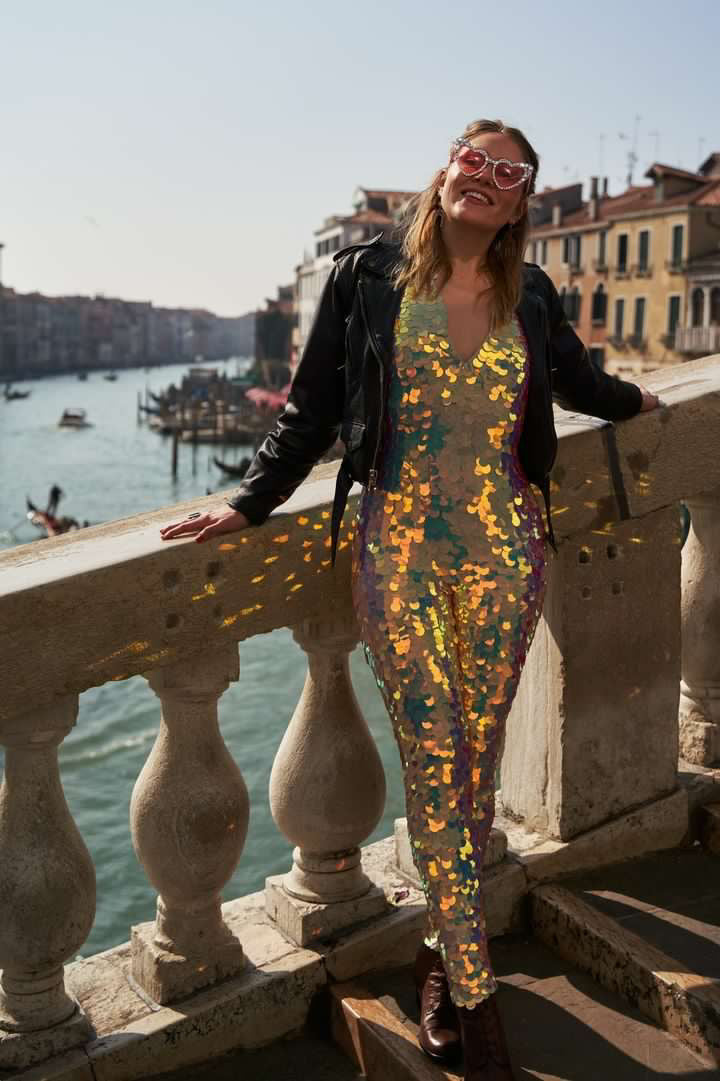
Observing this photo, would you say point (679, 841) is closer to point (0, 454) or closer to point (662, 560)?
point (662, 560)

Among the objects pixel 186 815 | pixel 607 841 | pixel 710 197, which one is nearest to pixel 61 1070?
pixel 186 815

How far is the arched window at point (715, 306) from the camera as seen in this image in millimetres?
29188

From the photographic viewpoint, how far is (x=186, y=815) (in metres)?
1.82

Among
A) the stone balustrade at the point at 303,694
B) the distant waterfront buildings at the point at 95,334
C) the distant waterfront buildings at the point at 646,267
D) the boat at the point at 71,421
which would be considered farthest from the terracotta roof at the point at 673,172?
the distant waterfront buildings at the point at 95,334

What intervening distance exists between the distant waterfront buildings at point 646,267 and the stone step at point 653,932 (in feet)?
90.3

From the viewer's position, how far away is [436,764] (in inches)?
69.5

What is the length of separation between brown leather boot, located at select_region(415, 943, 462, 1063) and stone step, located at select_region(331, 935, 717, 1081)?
0.07ft

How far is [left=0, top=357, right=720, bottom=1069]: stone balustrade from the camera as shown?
168 centimetres

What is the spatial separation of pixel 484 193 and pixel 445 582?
563 mm

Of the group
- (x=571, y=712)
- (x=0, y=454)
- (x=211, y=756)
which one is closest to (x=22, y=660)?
(x=211, y=756)

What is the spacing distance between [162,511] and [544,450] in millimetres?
617

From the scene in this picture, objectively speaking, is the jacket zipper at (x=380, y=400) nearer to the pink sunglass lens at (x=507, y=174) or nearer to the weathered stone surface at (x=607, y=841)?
the pink sunglass lens at (x=507, y=174)

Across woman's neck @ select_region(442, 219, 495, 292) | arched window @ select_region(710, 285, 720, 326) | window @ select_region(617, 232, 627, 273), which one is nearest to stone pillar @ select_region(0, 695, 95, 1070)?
woman's neck @ select_region(442, 219, 495, 292)

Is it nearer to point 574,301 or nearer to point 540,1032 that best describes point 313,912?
point 540,1032
